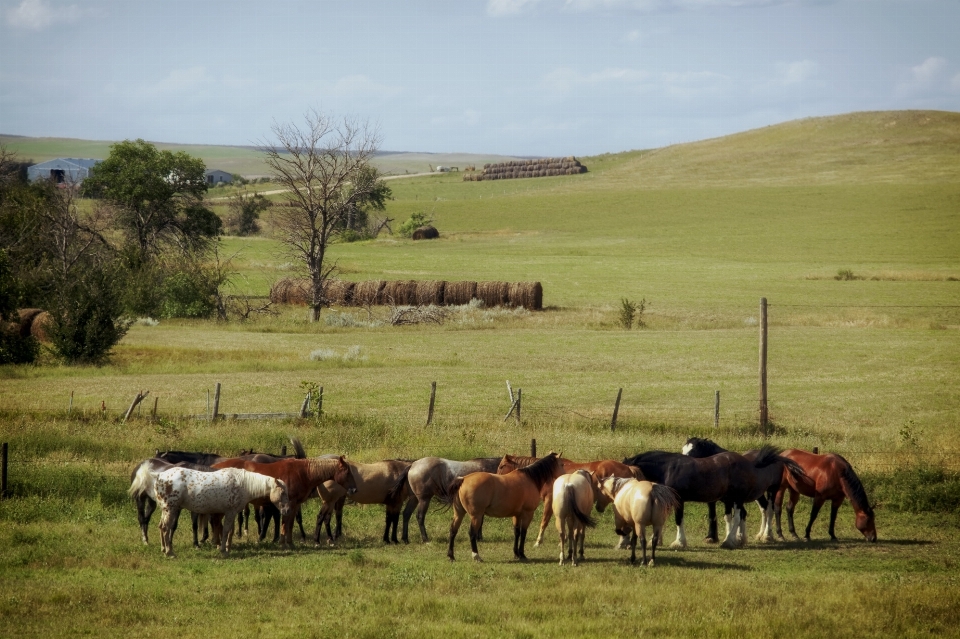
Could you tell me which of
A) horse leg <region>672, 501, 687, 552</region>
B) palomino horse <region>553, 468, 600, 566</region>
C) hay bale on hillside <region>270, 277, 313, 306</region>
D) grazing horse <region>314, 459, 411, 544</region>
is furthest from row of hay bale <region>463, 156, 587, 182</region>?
palomino horse <region>553, 468, 600, 566</region>

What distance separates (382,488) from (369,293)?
38.0 m

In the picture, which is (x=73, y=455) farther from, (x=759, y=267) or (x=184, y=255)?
(x=759, y=267)

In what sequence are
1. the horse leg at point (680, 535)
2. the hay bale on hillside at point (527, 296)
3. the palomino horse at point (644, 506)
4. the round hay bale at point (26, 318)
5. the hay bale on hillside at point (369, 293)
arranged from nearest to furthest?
the palomino horse at point (644, 506), the horse leg at point (680, 535), the round hay bale at point (26, 318), the hay bale on hillside at point (527, 296), the hay bale on hillside at point (369, 293)

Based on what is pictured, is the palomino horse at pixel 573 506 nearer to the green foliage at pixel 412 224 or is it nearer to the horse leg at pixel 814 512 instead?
the horse leg at pixel 814 512

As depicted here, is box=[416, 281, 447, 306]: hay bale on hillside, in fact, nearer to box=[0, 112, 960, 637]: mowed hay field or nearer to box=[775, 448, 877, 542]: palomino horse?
box=[0, 112, 960, 637]: mowed hay field

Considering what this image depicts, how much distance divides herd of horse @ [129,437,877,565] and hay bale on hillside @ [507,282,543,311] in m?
34.1

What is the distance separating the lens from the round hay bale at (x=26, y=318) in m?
36.0

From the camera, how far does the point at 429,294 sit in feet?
171

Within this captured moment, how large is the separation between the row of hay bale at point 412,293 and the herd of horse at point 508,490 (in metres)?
35.0

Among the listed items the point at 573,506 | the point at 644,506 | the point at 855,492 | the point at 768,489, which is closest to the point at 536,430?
the point at 768,489

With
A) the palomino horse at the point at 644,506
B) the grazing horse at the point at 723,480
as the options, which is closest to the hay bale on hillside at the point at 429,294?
the grazing horse at the point at 723,480

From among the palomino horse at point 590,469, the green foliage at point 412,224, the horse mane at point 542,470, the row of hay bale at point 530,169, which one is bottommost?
the palomino horse at point 590,469

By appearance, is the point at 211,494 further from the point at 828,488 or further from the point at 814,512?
the point at 828,488

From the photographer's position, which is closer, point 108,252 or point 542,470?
point 542,470
